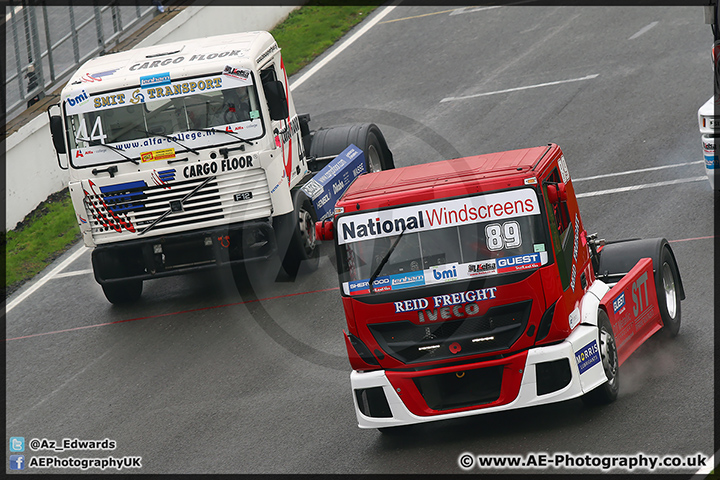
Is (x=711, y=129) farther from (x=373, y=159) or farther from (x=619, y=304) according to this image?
(x=373, y=159)

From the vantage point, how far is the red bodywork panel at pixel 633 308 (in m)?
9.20

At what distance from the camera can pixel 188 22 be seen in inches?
895

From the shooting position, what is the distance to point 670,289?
10.5 m

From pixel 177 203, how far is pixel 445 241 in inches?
227

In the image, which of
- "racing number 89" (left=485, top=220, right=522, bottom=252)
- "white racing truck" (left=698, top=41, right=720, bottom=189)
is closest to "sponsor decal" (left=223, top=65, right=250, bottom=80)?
"racing number 89" (left=485, top=220, right=522, bottom=252)

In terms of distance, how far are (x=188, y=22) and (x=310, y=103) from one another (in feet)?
13.2

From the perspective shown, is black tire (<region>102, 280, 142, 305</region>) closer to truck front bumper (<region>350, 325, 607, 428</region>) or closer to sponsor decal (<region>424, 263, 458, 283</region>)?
truck front bumper (<region>350, 325, 607, 428</region>)

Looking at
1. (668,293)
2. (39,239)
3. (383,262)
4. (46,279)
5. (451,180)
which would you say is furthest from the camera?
(39,239)

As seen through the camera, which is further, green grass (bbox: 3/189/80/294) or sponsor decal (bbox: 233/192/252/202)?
green grass (bbox: 3/189/80/294)

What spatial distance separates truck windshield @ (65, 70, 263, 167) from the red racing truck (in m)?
4.77

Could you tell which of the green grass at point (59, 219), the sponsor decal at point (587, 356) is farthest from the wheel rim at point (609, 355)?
the green grass at point (59, 219)

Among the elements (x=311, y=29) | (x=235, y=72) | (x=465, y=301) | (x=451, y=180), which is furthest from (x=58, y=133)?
(x=311, y=29)

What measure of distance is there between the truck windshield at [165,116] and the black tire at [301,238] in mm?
1300

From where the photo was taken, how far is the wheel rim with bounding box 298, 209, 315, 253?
14.0m
